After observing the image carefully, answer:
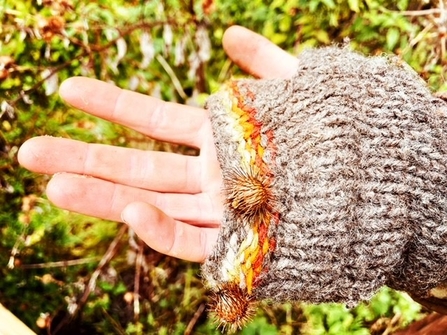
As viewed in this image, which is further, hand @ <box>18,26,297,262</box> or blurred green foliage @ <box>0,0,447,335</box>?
blurred green foliage @ <box>0,0,447,335</box>

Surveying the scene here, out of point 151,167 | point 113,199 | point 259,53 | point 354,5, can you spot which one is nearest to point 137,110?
point 151,167

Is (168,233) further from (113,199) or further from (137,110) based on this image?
(137,110)

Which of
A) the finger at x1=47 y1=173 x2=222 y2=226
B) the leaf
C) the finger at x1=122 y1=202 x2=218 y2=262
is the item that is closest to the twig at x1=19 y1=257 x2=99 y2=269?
the finger at x1=47 y1=173 x2=222 y2=226

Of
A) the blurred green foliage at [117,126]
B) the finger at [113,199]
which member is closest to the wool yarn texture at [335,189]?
the finger at [113,199]

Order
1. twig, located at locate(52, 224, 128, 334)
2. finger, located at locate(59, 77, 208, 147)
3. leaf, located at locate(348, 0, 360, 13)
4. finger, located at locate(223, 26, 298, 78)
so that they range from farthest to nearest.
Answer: twig, located at locate(52, 224, 128, 334), leaf, located at locate(348, 0, 360, 13), finger, located at locate(223, 26, 298, 78), finger, located at locate(59, 77, 208, 147)

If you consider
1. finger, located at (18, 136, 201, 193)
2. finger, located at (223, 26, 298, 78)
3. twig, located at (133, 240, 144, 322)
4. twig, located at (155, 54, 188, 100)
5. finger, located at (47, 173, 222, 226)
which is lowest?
twig, located at (133, 240, 144, 322)

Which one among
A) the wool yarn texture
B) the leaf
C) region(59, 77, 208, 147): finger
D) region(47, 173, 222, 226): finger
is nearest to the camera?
the wool yarn texture

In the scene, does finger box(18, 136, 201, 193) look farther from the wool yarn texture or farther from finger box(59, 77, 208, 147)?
the wool yarn texture

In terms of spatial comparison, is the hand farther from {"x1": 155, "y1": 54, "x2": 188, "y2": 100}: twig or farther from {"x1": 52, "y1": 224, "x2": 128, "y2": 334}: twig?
{"x1": 52, "y1": 224, "x2": 128, "y2": 334}: twig

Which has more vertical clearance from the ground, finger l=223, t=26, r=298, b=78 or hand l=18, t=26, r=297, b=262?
finger l=223, t=26, r=298, b=78
